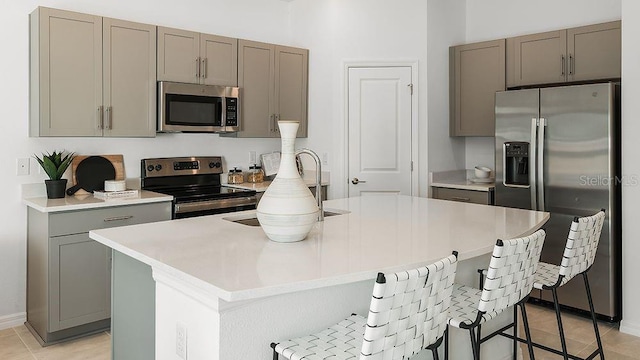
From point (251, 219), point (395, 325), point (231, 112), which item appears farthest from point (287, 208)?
point (231, 112)

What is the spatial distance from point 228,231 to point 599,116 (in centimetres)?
271

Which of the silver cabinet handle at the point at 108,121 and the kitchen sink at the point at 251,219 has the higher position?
the silver cabinet handle at the point at 108,121

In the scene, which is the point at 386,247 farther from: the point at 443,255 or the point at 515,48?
the point at 515,48

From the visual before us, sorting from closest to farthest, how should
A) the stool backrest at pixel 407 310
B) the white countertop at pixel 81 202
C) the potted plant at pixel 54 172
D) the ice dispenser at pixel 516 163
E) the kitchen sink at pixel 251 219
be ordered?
the stool backrest at pixel 407 310
the kitchen sink at pixel 251 219
the white countertop at pixel 81 202
the potted plant at pixel 54 172
the ice dispenser at pixel 516 163

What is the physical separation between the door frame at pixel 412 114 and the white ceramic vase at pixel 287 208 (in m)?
2.72

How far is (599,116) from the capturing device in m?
3.50

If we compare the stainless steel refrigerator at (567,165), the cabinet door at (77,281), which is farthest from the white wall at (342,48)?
the cabinet door at (77,281)

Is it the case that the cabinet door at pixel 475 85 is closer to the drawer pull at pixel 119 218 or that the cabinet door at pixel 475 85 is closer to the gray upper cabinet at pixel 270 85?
the gray upper cabinet at pixel 270 85

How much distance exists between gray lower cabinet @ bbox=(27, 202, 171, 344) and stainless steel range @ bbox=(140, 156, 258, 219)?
387mm

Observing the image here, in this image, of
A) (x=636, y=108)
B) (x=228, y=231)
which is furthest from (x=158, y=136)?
(x=636, y=108)

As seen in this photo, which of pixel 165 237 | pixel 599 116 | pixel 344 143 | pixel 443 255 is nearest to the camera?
pixel 443 255

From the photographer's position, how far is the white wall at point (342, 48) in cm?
460

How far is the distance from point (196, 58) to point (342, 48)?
1.38 meters

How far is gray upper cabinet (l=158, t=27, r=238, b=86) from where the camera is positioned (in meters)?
3.92
